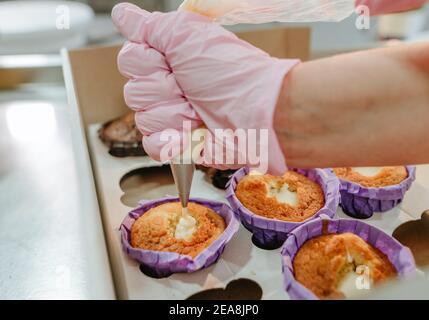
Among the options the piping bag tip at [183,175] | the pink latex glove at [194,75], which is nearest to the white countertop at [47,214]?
the piping bag tip at [183,175]

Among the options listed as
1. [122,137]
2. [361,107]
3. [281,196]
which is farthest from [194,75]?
[122,137]

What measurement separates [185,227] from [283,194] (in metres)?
0.38

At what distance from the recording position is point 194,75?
1064 millimetres

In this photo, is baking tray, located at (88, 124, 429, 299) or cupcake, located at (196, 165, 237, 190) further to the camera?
cupcake, located at (196, 165, 237, 190)

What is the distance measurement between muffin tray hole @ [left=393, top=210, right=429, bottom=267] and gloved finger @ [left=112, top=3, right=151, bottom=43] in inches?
43.0

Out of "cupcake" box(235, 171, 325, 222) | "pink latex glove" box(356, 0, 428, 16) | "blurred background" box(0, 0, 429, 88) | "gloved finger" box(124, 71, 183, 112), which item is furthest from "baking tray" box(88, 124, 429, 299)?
"pink latex glove" box(356, 0, 428, 16)

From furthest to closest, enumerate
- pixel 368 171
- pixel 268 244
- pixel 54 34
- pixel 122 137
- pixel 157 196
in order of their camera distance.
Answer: pixel 54 34 < pixel 122 137 < pixel 157 196 < pixel 368 171 < pixel 268 244

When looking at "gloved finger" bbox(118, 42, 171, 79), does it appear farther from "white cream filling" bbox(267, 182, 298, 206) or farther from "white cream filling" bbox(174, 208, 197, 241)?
"white cream filling" bbox(267, 182, 298, 206)

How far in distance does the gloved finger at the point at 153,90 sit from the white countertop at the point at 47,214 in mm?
336

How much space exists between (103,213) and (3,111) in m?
1.12

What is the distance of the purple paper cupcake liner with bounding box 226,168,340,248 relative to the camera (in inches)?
54.4

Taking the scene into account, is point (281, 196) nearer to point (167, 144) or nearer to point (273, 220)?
point (273, 220)

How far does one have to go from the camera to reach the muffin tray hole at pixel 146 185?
5.74 feet

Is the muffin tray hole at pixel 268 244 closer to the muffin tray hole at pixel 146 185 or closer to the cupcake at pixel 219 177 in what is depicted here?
the cupcake at pixel 219 177
